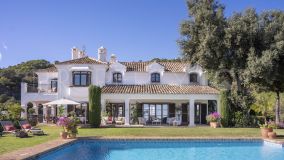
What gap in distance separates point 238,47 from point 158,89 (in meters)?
8.75

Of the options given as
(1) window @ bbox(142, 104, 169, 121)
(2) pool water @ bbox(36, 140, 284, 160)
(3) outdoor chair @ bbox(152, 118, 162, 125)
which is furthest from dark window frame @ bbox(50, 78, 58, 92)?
(2) pool water @ bbox(36, 140, 284, 160)

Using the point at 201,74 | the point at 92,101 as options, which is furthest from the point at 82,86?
the point at 201,74

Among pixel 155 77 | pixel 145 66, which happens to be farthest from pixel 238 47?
pixel 145 66

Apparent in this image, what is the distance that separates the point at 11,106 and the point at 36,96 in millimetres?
5552

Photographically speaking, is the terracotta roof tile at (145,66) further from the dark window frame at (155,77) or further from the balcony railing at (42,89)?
the balcony railing at (42,89)

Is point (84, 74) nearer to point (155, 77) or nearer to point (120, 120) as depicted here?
point (120, 120)

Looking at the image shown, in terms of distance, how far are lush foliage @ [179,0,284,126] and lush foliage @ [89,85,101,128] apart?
28.4 ft

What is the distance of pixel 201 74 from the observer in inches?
1706

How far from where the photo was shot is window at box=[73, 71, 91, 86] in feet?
136

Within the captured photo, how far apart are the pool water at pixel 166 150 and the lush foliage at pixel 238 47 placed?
9.98 metres

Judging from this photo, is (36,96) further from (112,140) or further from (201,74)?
(112,140)

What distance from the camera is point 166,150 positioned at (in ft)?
77.6

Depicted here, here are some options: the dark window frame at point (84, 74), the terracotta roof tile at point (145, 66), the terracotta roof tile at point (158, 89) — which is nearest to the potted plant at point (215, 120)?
the terracotta roof tile at point (158, 89)

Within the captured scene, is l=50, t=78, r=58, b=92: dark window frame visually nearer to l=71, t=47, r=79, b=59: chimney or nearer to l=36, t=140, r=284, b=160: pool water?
l=71, t=47, r=79, b=59: chimney
